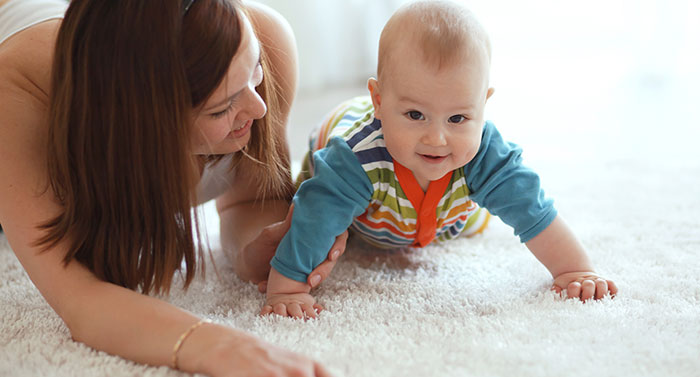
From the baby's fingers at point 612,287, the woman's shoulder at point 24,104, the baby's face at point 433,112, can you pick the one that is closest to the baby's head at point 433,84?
the baby's face at point 433,112

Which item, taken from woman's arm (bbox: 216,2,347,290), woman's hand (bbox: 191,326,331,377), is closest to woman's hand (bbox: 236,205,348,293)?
woman's arm (bbox: 216,2,347,290)

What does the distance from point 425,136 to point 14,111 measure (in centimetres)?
58

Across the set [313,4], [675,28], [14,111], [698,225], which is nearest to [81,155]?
[14,111]

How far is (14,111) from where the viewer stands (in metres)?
0.92

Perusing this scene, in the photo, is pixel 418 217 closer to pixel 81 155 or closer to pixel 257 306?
pixel 257 306

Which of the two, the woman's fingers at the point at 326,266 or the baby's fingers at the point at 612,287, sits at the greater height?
the baby's fingers at the point at 612,287

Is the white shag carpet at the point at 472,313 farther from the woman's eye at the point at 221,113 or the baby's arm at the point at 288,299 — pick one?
the woman's eye at the point at 221,113

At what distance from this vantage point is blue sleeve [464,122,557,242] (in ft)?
3.46

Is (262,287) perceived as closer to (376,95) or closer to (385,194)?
(385,194)

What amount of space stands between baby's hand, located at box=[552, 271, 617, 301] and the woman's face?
0.55 meters

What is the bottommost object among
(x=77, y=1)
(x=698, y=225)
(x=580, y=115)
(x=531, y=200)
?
(x=580, y=115)

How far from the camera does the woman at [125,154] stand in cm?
84

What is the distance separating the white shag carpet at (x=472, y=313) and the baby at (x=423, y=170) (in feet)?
0.23

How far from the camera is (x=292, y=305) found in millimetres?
1041
